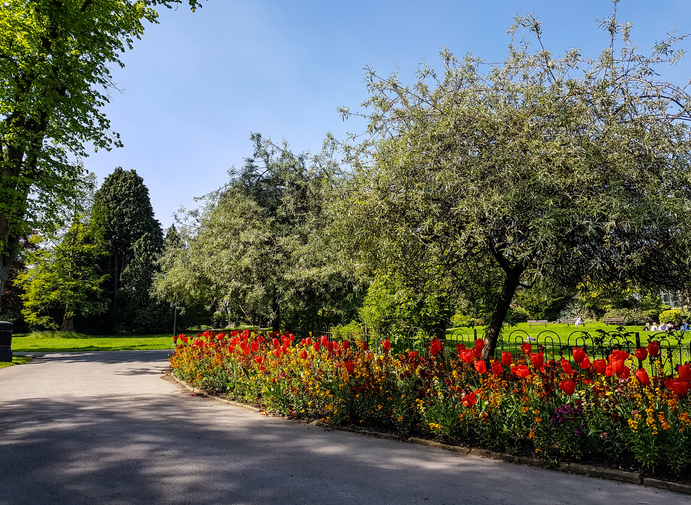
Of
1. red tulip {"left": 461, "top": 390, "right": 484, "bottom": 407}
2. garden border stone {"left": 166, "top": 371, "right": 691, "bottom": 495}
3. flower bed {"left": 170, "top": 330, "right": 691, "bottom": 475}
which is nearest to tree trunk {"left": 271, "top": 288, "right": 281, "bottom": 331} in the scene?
flower bed {"left": 170, "top": 330, "right": 691, "bottom": 475}

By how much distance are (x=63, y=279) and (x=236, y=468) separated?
29567 mm

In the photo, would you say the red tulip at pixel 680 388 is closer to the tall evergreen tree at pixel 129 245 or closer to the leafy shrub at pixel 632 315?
the leafy shrub at pixel 632 315

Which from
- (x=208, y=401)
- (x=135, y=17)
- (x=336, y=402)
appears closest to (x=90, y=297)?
(x=135, y=17)

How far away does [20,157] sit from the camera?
1304 cm

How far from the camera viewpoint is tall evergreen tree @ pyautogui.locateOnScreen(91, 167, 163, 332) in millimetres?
34969

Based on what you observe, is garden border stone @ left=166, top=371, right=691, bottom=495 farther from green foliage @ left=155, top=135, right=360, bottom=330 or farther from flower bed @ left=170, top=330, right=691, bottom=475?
green foliage @ left=155, top=135, right=360, bottom=330

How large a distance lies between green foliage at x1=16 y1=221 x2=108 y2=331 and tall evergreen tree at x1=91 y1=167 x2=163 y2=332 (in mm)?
3329

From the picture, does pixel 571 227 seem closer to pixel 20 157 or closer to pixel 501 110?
pixel 501 110

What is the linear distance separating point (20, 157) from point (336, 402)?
1260 centimetres

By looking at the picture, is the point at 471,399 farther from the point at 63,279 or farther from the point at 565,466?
the point at 63,279

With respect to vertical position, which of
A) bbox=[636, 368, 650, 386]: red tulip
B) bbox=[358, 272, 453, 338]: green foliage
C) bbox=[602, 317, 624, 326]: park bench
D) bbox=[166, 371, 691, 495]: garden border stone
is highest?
bbox=[358, 272, 453, 338]: green foliage

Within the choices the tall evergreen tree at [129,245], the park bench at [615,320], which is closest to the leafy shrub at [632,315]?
the park bench at [615,320]

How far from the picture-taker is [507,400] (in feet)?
16.3

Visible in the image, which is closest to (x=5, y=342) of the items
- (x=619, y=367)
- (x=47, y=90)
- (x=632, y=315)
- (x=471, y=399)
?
(x=47, y=90)
